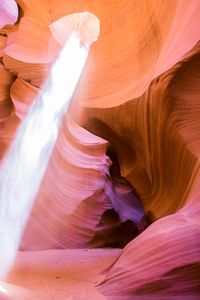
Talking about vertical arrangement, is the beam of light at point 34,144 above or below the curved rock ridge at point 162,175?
below

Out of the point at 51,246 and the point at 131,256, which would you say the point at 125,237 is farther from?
the point at 131,256

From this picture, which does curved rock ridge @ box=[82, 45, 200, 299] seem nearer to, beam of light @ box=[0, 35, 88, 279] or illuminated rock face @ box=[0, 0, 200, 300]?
illuminated rock face @ box=[0, 0, 200, 300]

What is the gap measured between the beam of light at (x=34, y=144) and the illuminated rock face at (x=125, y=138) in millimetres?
81

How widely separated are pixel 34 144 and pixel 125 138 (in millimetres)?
1089

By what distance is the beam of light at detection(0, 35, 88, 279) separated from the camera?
340 cm

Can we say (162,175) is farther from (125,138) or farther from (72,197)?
(72,197)

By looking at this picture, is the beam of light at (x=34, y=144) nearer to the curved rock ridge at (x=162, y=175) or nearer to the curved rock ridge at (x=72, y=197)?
the curved rock ridge at (x=72, y=197)

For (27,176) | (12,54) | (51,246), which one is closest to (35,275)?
(51,246)

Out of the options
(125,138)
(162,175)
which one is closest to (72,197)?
(125,138)

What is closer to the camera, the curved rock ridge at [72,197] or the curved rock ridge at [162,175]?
the curved rock ridge at [162,175]

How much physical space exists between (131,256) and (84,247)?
1.48 m

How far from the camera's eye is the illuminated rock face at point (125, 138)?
1.89 meters

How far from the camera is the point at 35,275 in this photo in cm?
235

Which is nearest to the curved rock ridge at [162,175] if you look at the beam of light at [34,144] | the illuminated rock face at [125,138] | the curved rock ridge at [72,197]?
the illuminated rock face at [125,138]
